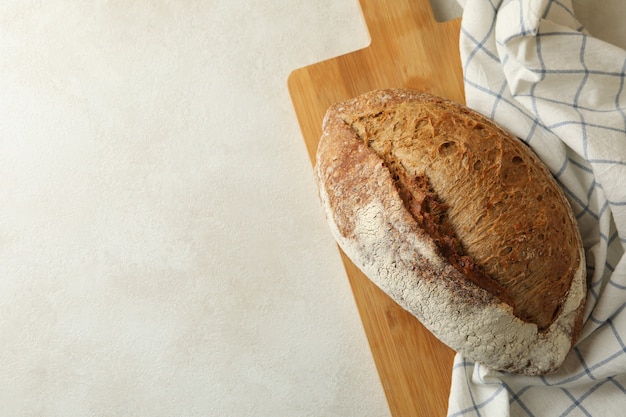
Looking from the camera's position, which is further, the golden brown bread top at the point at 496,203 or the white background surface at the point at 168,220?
the white background surface at the point at 168,220

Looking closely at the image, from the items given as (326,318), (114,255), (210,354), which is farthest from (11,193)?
(326,318)

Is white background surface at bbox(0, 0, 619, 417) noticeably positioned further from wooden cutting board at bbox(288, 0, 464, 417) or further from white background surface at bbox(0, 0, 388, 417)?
wooden cutting board at bbox(288, 0, 464, 417)

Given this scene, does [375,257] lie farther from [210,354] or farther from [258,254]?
[210,354]

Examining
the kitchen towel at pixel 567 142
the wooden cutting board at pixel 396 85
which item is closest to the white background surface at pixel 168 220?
the wooden cutting board at pixel 396 85

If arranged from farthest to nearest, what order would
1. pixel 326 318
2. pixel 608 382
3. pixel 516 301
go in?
1. pixel 326 318
2. pixel 608 382
3. pixel 516 301

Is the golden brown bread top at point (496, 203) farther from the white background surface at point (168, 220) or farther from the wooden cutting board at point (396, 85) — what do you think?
the white background surface at point (168, 220)
